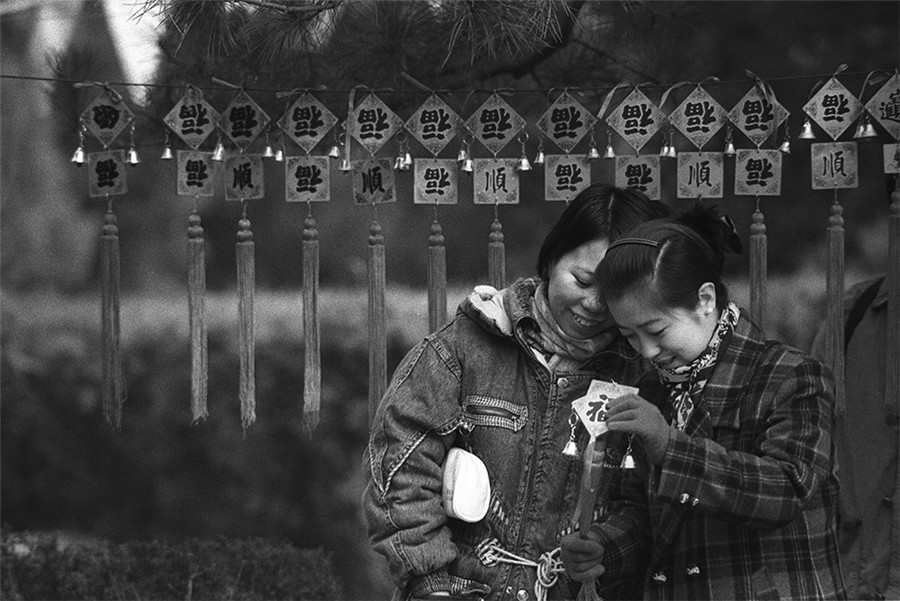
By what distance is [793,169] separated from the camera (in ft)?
11.8

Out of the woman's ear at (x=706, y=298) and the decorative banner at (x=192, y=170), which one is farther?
the decorative banner at (x=192, y=170)

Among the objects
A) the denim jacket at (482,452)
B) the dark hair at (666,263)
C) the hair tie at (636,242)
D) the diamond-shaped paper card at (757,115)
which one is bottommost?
the denim jacket at (482,452)

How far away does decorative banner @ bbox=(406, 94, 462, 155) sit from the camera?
2967mm

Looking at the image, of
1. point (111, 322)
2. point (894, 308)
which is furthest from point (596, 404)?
point (111, 322)

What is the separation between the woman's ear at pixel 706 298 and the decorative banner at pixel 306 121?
1392 mm

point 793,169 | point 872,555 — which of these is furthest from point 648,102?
point 872,555

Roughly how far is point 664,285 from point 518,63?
160cm

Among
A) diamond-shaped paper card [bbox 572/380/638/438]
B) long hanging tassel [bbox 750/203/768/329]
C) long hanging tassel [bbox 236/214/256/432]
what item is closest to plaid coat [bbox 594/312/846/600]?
diamond-shaped paper card [bbox 572/380/638/438]

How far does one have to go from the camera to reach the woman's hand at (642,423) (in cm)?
183

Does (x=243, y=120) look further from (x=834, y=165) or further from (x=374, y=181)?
(x=834, y=165)

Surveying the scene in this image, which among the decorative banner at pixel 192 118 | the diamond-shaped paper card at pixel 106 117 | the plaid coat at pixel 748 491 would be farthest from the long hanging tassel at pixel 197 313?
the plaid coat at pixel 748 491

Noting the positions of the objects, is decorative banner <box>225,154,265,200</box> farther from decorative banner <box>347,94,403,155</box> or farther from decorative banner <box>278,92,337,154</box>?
decorative banner <box>347,94,403,155</box>

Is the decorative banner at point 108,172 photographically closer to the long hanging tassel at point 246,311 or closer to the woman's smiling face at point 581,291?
the long hanging tassel at point 246,311

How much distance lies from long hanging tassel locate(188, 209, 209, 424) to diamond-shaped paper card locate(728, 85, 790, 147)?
1527 mm
